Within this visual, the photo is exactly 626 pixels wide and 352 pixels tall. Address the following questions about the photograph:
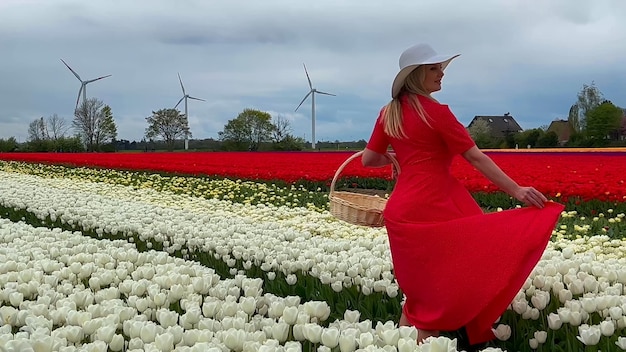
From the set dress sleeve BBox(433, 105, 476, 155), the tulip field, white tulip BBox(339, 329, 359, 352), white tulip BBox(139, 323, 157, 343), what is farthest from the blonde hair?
white tulip BBox(139, 323, 157, 343)

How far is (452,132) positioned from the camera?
3369 mm

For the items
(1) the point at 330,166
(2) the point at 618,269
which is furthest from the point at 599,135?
(2) the point at 618,269

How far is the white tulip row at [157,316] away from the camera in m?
2.49

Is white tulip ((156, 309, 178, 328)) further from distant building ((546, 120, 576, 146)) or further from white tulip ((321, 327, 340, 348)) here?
distant building ((546, 120, 576, 146))

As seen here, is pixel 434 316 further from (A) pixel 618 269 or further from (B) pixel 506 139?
(B) pixel 506 139

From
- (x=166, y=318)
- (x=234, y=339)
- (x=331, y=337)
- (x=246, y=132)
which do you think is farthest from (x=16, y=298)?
(x=246, y=132)

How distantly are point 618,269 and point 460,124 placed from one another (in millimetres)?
2016

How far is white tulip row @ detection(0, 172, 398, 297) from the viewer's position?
4.80 metres

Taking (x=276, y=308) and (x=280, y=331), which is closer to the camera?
(x=280, y=331)

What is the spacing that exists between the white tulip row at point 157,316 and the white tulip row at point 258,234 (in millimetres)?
743

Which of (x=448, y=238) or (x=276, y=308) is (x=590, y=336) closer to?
(x=448, y=238)

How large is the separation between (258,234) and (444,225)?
3.64 m

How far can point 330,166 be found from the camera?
19.1 metres

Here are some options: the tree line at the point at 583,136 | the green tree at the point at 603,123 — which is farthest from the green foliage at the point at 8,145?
the green tree at the point at 603,123
